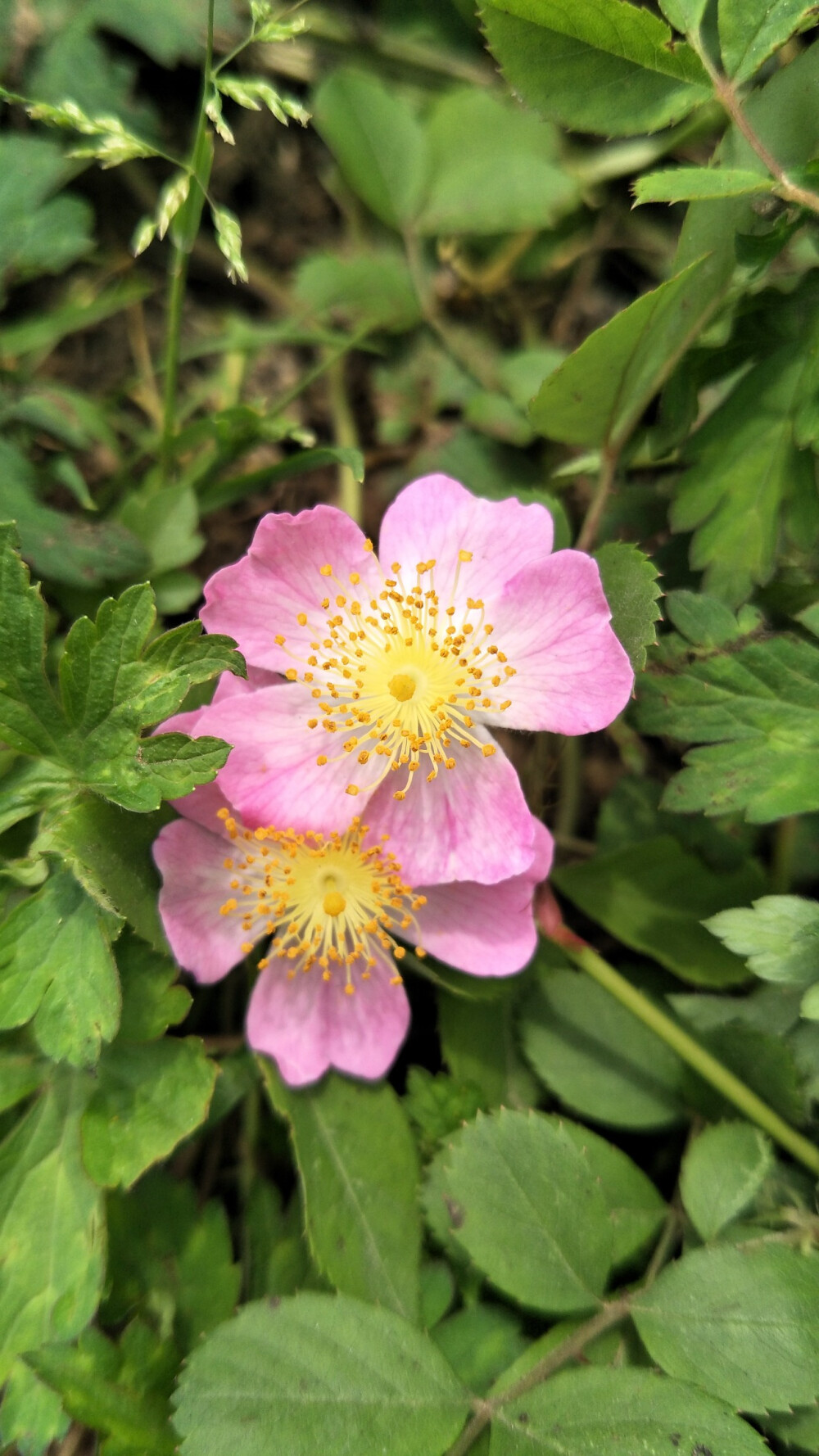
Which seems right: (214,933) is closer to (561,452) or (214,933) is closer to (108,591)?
(108,591)

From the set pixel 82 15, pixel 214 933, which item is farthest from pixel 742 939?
pixel 82 15

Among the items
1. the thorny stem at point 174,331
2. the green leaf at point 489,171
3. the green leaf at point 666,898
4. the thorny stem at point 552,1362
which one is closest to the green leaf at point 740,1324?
the thorny stem at point 552,1362

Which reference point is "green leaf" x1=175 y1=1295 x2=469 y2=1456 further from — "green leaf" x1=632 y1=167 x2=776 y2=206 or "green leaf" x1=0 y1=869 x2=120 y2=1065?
"green leaf" x1=632 y1=167 x2=776 y2=206

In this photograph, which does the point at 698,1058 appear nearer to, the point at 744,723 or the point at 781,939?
the point at 781,939

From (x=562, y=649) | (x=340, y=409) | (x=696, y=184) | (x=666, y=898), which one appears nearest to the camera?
(x=696, y=184)

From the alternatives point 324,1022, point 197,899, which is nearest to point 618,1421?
point 324,1022
